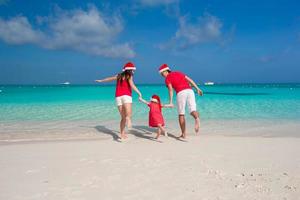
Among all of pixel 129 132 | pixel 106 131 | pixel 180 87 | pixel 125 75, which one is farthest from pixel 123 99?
pixel 106 131

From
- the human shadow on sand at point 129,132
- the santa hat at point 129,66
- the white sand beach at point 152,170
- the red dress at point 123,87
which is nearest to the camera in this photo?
the white sand beach at point 152,170

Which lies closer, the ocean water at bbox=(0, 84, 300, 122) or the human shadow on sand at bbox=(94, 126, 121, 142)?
the human shadow on sand at bbox=(94, 126, 121, 142)

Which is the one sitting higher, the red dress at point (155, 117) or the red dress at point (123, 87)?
the red dress at point (123, 87)

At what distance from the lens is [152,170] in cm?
438

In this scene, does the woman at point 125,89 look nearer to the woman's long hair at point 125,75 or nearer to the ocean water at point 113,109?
the woman's long hair at point 125,75

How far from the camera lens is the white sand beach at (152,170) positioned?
350cm

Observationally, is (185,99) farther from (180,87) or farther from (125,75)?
(125,75)

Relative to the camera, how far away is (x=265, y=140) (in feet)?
22.1

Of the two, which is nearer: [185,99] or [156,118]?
[185,99]

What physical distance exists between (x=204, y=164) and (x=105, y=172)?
1.65 meters

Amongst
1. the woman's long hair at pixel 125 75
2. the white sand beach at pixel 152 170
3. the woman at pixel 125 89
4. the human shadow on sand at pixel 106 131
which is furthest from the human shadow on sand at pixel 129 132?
the woman's long hair at pixel 125 75

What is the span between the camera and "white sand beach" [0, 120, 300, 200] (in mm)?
3498

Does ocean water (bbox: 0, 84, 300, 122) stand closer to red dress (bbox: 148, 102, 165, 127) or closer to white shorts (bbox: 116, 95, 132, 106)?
red dress (bbox: 148, 102, 165, 127)

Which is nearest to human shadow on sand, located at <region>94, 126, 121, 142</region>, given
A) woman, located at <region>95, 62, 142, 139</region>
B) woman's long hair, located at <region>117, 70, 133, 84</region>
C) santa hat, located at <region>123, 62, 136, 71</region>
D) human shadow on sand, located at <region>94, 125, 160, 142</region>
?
human shadow on sand, located at <region>94, 125, 160, 142</region>
